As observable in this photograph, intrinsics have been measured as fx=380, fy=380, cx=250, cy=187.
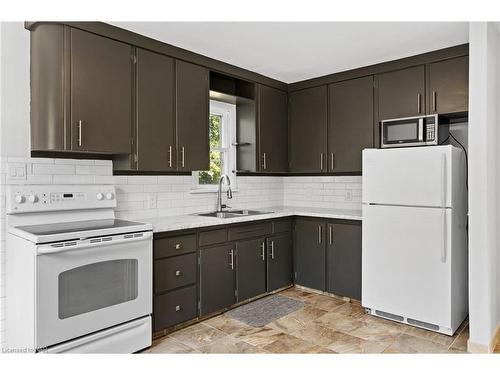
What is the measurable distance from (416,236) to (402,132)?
3.05 feet

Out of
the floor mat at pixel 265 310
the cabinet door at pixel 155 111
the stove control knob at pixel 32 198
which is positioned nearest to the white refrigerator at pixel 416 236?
the floor mat at pixel 265 310

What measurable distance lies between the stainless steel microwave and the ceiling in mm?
609

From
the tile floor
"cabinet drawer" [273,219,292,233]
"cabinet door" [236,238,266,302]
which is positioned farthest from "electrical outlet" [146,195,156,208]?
"cabinet drawer" [273,219,292,233]

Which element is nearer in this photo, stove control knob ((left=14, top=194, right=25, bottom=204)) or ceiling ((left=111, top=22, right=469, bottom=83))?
stove control knob ((left=14, top=194, right=25, bottom=204))

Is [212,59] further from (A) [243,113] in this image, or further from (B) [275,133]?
(B) [275,133]

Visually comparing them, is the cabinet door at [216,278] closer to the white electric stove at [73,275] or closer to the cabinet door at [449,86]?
the white electric stove at [73,275]

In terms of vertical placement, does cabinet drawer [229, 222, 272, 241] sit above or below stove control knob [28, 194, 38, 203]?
below

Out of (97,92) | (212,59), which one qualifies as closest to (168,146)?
(97,92)

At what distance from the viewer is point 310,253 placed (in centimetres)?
396

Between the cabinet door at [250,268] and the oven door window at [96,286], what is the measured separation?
1.17 meters

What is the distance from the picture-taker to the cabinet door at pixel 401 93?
3.39 meters

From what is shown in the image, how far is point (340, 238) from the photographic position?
12.1 feet

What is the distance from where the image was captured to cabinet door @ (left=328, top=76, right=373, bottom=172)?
3740 millimetres

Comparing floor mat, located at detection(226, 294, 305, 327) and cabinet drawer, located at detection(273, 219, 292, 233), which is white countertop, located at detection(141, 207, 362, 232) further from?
floor mat, located at detection(226, 294, 305, 327)
